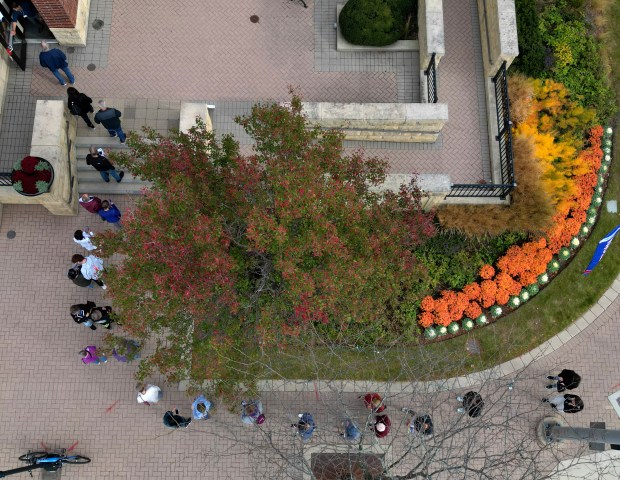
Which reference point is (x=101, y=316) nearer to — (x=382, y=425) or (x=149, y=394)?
(x=149, y=394)

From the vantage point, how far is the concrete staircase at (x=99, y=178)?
1617 cm

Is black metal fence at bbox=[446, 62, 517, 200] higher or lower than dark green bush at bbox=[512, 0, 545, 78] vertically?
lower

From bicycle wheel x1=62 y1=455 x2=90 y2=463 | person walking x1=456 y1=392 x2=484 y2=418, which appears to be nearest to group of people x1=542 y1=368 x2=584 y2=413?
person walking x1=456 y1=392 x2=484 y2=418

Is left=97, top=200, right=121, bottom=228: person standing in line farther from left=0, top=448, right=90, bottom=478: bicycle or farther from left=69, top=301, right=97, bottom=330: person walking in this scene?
left=0, top=448, right=90, bottom=478: bicycle

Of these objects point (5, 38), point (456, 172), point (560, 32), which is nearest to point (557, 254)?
point (456, 172)

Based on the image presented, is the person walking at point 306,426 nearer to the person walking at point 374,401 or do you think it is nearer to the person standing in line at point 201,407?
the person walking at point 374,401

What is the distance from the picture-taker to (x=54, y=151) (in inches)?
592

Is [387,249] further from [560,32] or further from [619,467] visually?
[560,32]

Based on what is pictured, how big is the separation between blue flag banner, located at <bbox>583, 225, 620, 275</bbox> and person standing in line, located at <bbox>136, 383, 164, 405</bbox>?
554 inches

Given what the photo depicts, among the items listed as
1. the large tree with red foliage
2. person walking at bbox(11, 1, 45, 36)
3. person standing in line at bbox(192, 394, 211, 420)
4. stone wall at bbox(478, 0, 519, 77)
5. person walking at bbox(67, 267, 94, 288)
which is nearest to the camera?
the large tree with red foliage

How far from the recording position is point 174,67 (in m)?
17.1

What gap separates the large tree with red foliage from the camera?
10531 mm

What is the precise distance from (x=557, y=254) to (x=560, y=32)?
8.11m

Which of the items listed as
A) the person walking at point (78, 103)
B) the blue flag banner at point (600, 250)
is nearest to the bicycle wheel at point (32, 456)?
the person walking at point (78, 103)
